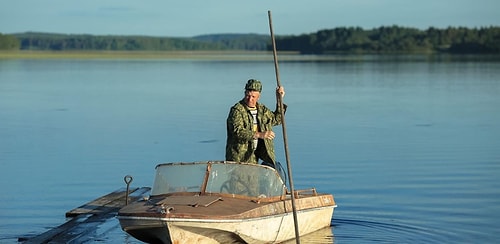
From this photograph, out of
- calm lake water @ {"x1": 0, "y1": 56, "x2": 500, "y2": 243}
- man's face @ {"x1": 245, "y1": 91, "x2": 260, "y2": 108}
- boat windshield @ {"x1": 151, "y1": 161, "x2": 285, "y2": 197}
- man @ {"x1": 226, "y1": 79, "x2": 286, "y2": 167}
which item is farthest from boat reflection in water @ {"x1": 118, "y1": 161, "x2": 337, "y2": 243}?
calm lake water @ {"x1": 0, "y1": 56, "x2": 500, "y2": 243}

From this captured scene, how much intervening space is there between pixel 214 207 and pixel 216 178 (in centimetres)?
62

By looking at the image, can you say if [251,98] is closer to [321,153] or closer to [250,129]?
[250,129]

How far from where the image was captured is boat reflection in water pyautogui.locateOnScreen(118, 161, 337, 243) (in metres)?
11.2

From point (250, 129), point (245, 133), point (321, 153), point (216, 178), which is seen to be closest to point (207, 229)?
point (216, 178)

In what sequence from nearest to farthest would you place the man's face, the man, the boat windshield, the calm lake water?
the boat windshield, the man, the man's face, the calm lake water

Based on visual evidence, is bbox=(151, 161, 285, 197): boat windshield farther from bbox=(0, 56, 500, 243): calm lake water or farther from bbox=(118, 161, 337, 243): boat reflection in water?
bbox=(0, 56, 500, 243): calm lake water

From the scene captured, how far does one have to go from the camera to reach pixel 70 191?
18.4 metres

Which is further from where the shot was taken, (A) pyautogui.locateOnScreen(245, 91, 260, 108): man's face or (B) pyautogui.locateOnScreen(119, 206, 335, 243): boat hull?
(A) pyautogui.locateOnScreen(245, 91, 260, 108): man's face

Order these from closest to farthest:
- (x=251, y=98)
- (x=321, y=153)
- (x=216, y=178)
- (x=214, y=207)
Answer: (x=214, y=207), (x=216, y=178), (x=251, y=98), (x=321, y=153)

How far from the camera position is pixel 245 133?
12531 mm

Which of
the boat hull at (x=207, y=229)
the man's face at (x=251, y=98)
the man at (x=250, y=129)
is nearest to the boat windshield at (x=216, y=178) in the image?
the boat hull at (x=207, y=229)

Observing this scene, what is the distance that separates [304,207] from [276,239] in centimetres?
78

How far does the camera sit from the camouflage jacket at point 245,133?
41.4 ft

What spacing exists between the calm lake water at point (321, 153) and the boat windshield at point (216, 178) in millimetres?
1621
